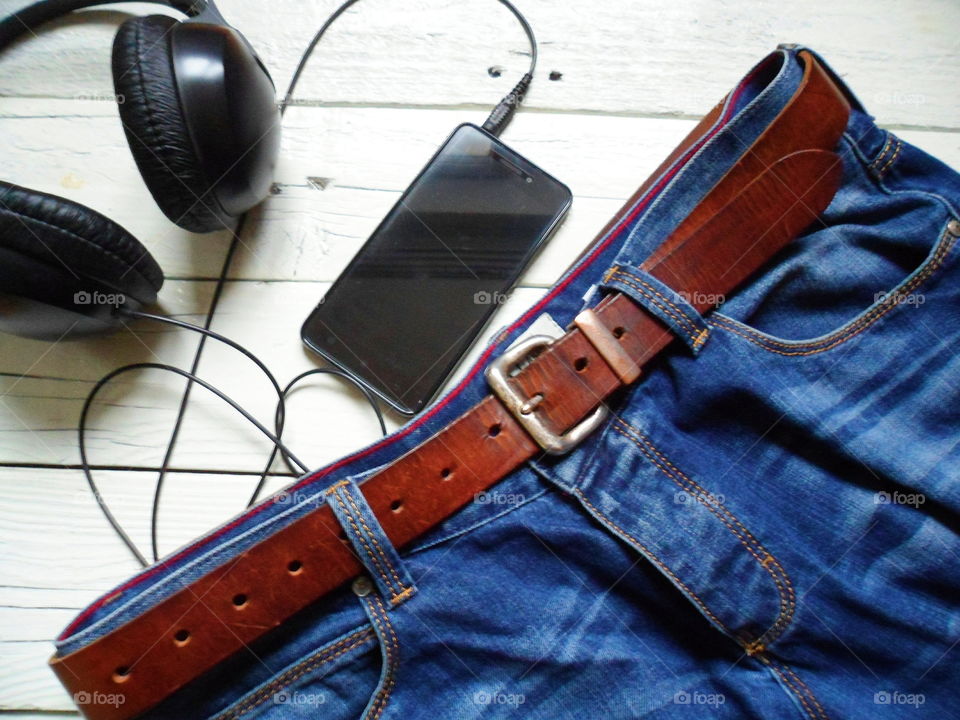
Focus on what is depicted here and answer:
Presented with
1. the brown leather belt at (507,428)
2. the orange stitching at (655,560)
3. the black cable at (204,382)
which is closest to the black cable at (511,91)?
→ the black cable at (204,382)

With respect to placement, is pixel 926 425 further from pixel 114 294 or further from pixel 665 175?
pixel 114 294

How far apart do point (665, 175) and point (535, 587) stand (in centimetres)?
29

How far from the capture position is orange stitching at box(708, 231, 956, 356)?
0.44 meters

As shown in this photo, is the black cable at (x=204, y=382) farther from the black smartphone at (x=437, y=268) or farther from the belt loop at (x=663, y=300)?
the belt loop at (x=663, y=300)

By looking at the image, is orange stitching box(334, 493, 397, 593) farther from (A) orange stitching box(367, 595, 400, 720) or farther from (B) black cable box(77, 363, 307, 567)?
(B) black cable box(77, 363, 307, 567)

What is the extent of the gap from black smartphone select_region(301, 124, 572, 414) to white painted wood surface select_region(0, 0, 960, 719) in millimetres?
19

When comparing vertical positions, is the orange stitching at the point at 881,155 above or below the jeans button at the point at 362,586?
above

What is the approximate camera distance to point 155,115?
1.52 ft

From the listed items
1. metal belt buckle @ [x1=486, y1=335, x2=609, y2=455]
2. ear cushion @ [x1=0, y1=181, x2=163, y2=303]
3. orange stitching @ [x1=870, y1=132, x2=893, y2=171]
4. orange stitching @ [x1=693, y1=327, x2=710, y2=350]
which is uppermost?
orange stitching @ [x1=870, y1=132, x2=893, y2=171]

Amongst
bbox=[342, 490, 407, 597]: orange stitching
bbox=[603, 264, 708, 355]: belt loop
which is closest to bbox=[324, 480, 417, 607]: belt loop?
bbox=[342, 490, 407, 597]: orange stitching

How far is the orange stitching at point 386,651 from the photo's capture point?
410mm

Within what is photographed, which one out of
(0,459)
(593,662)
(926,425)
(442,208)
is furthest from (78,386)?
(926,425)

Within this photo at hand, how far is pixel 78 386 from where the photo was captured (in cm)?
56

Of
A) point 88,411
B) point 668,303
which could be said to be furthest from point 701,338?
point 88,411
